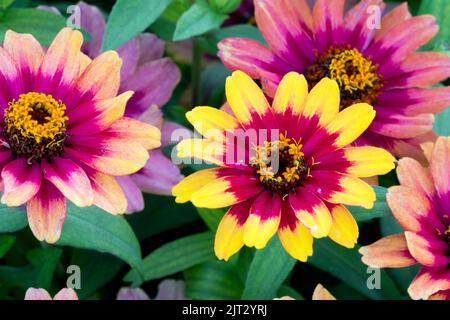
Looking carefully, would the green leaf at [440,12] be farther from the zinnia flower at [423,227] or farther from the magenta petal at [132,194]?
the magenta petal at [132,194]

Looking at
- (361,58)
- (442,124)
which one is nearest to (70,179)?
(361,58)

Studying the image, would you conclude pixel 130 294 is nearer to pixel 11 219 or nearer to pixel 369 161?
pixel 11 219

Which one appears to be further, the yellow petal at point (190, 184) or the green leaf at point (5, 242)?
the green leaf at point (5, 242)

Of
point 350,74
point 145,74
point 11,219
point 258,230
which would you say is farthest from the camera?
point 145,74

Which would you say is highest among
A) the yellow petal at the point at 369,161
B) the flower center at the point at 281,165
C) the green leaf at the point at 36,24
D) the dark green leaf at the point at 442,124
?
the green leaf at the point at 36,24

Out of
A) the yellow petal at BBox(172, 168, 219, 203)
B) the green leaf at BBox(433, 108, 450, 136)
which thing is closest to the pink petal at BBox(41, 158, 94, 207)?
the yellow petal at BBox(172, 168, 219, 203)

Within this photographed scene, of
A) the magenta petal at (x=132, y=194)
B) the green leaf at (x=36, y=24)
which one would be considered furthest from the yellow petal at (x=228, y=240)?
the green leaf at (x=36, y=24)
